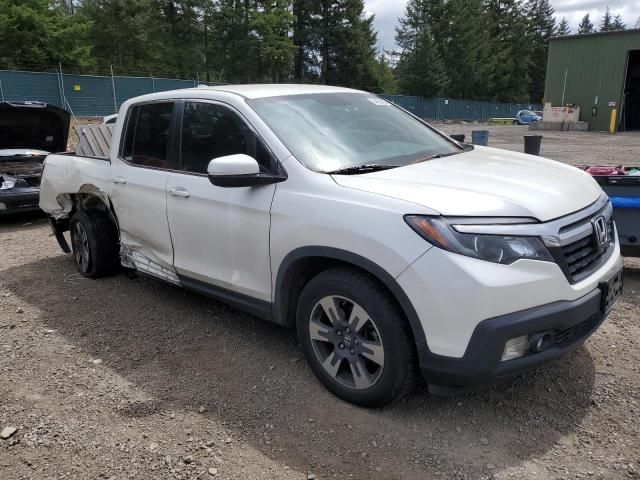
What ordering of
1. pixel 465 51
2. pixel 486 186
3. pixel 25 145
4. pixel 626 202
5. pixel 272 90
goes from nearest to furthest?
pixel 486 186 → pixel 272 90 → pixel 626 202 → pixel 25 145 → pixel 465 51

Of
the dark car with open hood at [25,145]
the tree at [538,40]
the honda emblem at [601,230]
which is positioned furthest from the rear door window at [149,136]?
the tree at [538,40]

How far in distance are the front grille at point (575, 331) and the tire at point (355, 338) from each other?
70cm

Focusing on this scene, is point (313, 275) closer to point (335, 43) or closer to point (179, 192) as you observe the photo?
point (179, 192)

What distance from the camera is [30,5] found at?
34.9m

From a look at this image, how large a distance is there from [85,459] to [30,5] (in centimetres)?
4010

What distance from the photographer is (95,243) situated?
5145 millimetres

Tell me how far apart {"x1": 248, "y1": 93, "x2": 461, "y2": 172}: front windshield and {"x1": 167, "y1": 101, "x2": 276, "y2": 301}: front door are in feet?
0.70

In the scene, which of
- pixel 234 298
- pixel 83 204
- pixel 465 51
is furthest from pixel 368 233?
pixel 465 51

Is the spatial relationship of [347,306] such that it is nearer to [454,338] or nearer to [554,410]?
[454,338]

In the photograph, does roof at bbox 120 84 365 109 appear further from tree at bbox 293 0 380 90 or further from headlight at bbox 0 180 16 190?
tree at bbox 293 0 380 90

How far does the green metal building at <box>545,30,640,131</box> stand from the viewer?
1139 inches

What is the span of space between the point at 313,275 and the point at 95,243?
2878mm

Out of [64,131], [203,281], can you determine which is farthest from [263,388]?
[64,131]

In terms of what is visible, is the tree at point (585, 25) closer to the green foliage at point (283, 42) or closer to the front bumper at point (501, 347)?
the green foliage at point (283, 42)
